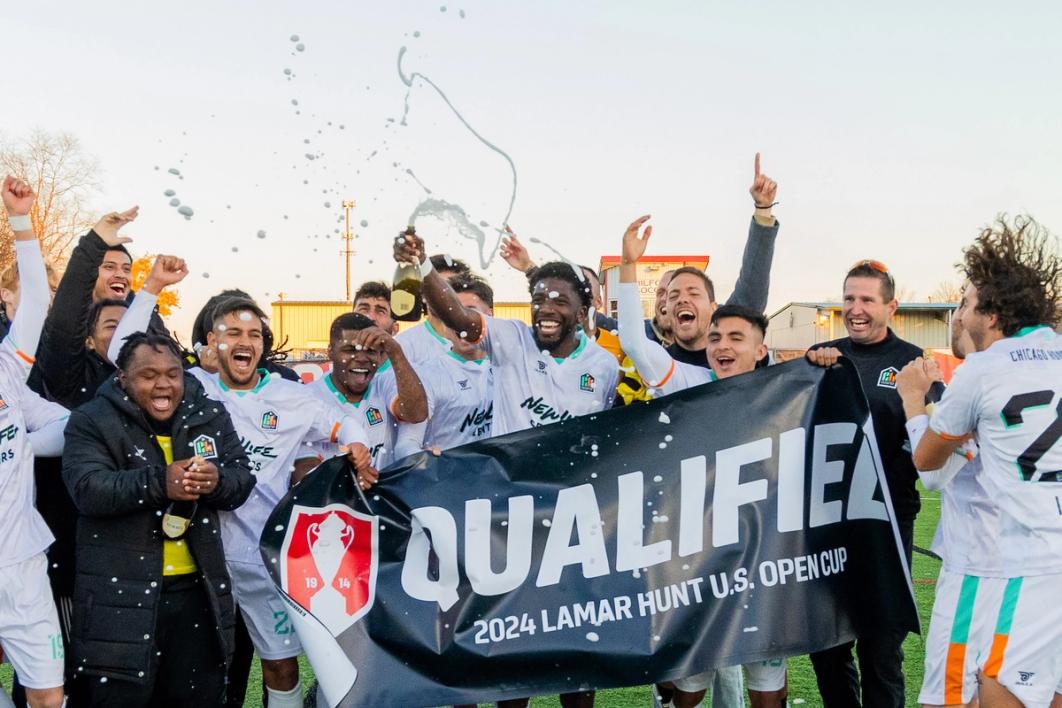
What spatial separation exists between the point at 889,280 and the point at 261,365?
11.4 ft

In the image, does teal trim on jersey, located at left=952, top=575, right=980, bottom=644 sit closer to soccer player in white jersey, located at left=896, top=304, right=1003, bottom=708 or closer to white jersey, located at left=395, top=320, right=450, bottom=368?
soccer player in white jersey, located at left=896, top=304, right=1003, bottom=708

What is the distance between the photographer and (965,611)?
385 centimetres

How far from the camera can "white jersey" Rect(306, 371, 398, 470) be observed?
5.14 m

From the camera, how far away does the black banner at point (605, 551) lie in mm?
4125

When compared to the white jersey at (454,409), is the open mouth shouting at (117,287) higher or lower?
higher

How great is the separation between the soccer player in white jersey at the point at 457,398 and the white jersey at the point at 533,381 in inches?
23.9

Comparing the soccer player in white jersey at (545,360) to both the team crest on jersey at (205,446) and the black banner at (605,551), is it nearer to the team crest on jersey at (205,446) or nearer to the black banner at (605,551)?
the black banner at (605,551)

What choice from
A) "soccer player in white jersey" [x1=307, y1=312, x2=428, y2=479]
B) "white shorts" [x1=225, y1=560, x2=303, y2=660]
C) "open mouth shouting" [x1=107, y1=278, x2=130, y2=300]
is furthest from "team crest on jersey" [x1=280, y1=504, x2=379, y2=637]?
"open mouth shouting" [x1=107, y1=278, x2=130, y2=300]

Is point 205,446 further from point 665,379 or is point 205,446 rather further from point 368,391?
point 665,379

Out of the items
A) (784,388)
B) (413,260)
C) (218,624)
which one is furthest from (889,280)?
(218,624)

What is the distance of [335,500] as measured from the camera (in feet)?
14.0

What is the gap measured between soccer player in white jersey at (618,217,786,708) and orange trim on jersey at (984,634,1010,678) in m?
0.97

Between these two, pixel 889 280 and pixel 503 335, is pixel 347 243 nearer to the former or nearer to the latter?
pixel 503 335

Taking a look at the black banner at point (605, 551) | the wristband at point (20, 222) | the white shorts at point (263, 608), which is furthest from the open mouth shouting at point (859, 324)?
the wristband at point (20, 222)
